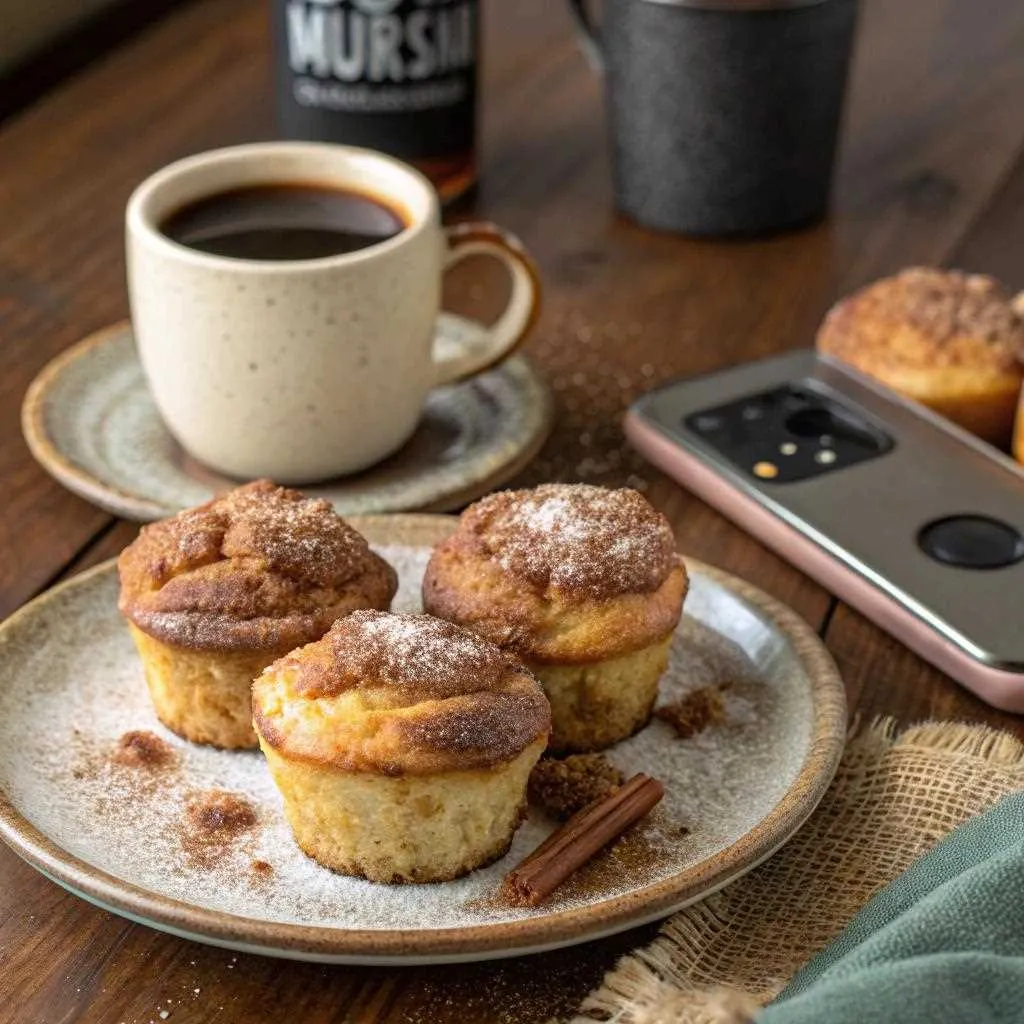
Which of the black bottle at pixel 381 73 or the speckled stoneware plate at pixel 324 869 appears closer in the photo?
the speckled stoneware plate at pixel 324 869

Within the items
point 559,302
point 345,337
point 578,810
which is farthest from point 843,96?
point 578,810

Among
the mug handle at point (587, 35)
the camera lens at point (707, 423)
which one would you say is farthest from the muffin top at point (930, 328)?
the mug handle at point (587, 35)

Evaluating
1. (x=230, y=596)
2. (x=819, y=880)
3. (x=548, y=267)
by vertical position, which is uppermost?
(x=230, y=596)

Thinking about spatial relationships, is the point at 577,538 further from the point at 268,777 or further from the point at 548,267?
the point at 548,267

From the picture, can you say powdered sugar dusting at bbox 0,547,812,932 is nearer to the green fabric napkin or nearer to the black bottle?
the green fabric napkin

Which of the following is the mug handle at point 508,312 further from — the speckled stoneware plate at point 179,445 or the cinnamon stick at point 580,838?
the cinnamon stick at point 580,838

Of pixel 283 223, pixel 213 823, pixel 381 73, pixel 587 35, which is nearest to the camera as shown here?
pixel 213 823

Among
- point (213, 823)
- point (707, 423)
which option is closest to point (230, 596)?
point (213, 823)
